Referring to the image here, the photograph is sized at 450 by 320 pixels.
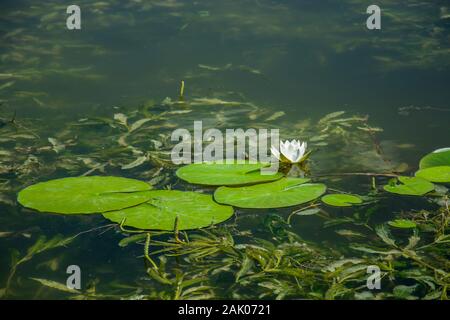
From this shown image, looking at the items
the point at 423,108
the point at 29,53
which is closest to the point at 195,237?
the point at 423,108

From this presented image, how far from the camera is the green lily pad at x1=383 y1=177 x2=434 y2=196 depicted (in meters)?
2.23

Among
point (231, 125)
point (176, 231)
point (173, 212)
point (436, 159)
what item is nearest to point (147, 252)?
point (176, 231)

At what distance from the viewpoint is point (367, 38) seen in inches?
154

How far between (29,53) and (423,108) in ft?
7.05

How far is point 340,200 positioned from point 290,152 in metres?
0.30

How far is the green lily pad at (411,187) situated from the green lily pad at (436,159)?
5.6 inches

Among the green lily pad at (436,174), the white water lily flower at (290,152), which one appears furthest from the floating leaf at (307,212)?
the green lily pad at (436,174)

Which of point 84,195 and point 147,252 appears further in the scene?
point 84,195

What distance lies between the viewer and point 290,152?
2.39m

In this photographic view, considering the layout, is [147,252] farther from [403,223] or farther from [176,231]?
[403,223]

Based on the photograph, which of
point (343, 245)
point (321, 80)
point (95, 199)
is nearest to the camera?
point (343, 245)

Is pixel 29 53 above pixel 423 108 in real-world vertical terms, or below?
above

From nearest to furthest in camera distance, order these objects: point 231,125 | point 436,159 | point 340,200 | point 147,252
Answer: point 147,252 < point 340,200 < point 436,159 < point 231,125
